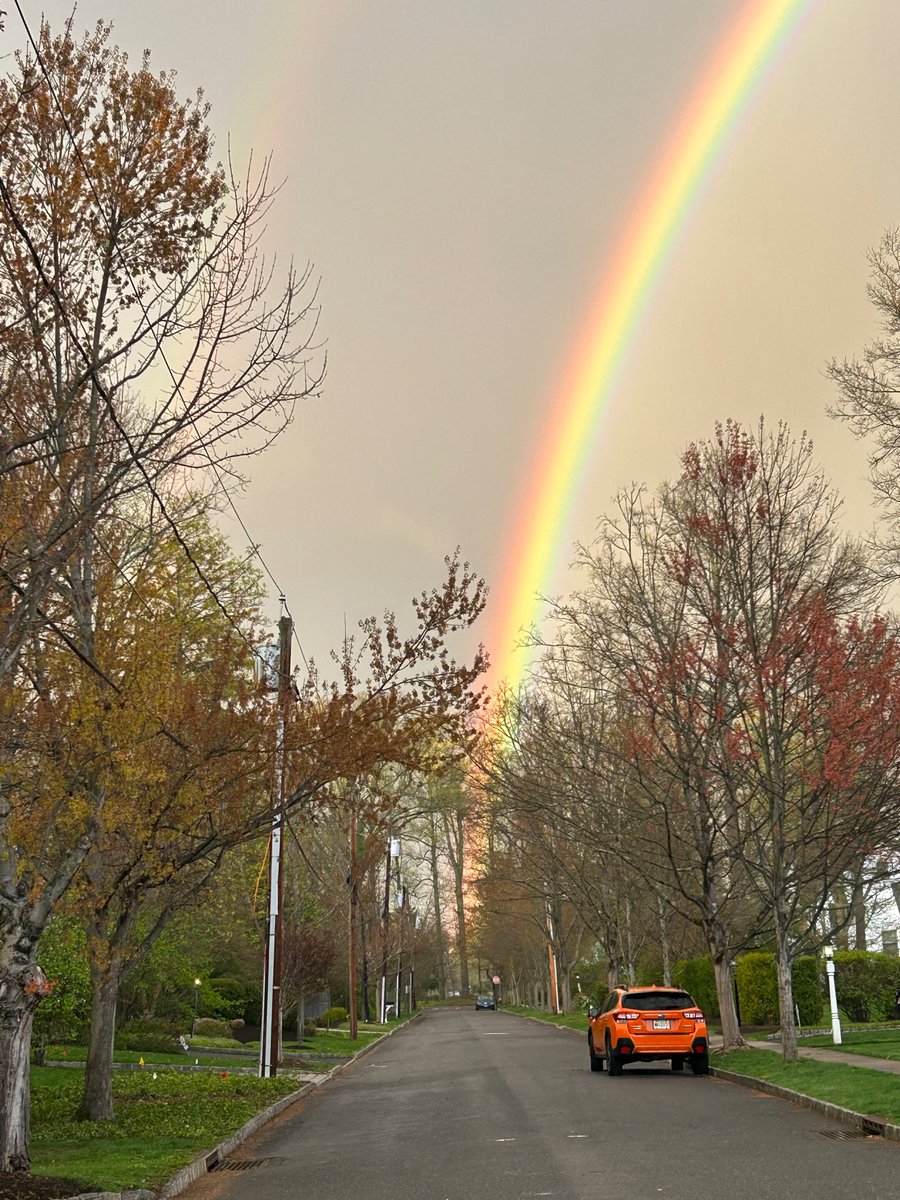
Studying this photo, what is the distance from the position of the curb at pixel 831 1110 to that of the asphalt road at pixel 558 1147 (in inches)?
6.2

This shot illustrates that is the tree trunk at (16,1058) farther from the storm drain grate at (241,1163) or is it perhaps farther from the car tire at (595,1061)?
the car tire at (595,1061)

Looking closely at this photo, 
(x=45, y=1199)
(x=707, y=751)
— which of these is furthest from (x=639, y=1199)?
(x=707, y=751)

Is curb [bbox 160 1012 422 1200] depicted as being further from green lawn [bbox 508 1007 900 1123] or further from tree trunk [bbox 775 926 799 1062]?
tree trunk [bbox 775 926 799 1062]

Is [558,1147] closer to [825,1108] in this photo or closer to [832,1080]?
[825,1108]

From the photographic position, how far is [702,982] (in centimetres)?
3216

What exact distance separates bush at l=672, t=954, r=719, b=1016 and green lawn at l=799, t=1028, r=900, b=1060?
5.18 m

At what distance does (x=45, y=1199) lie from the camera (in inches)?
376

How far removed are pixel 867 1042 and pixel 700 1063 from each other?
404cm

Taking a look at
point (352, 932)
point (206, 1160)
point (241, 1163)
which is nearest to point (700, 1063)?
point (241, 1163)

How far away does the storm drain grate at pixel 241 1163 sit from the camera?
39.5ft

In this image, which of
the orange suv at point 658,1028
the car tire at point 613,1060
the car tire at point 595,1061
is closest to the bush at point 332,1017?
the car tire at point 595,1061

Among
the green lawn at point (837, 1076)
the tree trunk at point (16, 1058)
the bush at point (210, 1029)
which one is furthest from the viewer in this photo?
the bush at point (210, 1029)

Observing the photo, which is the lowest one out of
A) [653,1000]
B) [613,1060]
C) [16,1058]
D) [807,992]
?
[613,1060]

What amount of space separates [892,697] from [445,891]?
277ft
